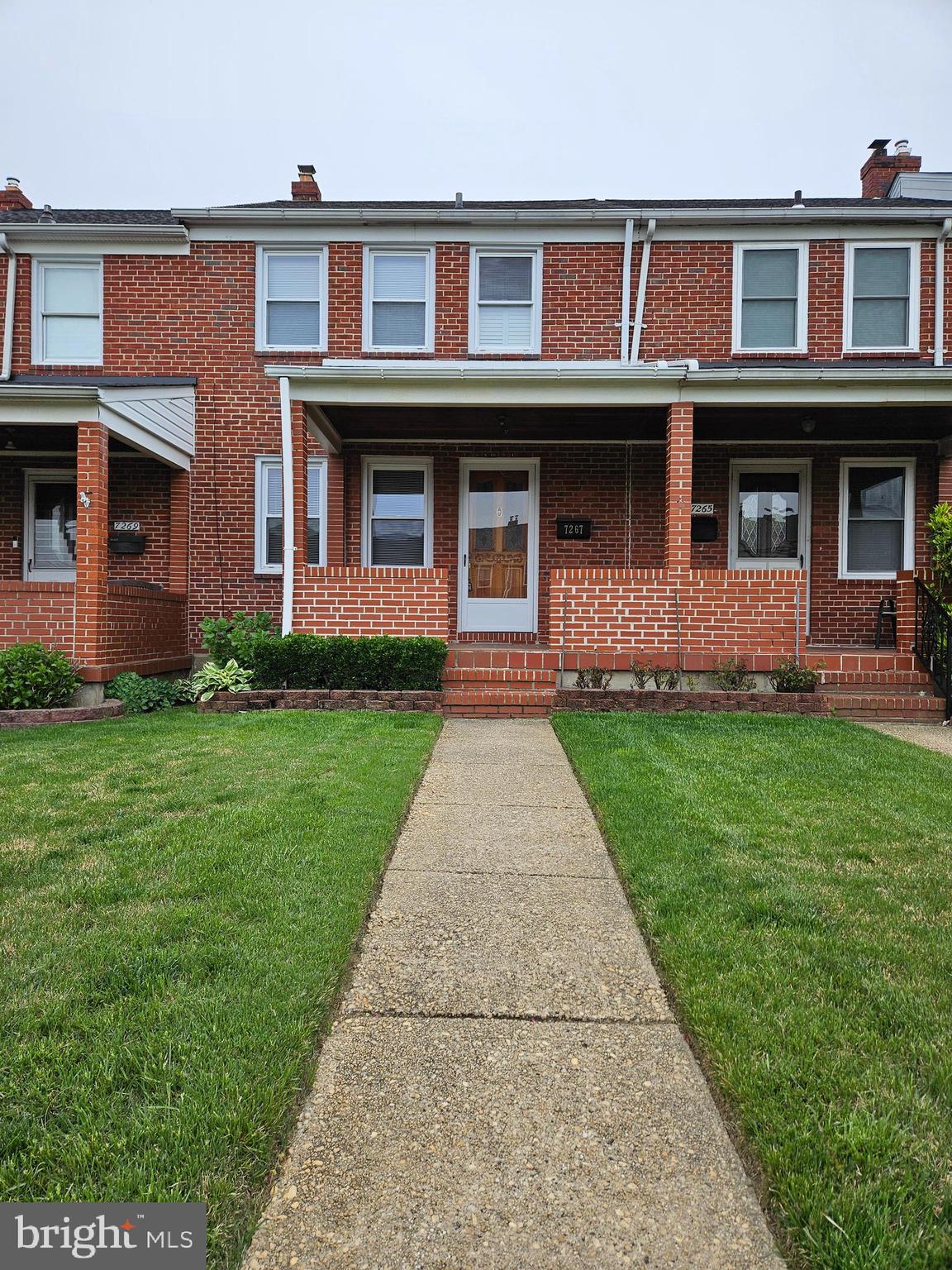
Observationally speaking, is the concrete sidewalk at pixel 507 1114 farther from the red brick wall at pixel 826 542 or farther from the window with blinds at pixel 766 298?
the window with blinds at pixel 766 298

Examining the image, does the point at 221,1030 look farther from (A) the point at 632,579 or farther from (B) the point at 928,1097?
(A) the point at 632,579

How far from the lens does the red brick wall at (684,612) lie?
810cm

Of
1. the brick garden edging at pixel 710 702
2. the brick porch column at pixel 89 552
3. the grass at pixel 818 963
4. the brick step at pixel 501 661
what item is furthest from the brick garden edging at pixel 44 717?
the grass at pixel 818 963

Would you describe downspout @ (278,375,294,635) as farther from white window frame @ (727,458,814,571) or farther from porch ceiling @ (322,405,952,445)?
white window frame @ (727,458,814,571)

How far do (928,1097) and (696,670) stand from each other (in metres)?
6.37

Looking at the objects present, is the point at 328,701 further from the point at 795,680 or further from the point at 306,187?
the point at 306,187

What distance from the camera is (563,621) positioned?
26.4 feet

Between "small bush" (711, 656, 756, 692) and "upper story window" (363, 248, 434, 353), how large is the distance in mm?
6168

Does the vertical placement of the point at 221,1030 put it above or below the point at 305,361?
below

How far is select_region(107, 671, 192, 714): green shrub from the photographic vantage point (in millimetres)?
8047

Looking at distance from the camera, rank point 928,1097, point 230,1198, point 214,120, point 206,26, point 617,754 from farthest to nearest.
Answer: point 214,120 → point 206,26 → point 617,754 → point 928,1097 → point 230,1198

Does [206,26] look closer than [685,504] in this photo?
No

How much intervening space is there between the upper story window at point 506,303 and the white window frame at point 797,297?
2.76 metres

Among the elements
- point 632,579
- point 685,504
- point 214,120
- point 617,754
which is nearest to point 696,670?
point 632,579
